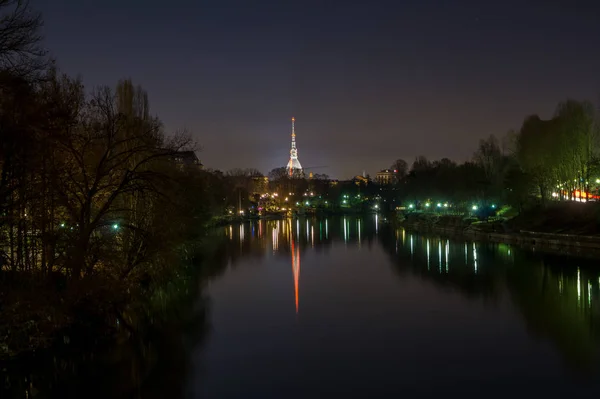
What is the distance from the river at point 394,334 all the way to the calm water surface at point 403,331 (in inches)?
1.5

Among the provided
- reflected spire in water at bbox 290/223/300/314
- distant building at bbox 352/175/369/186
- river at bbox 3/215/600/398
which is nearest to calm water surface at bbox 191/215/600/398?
river at bbox 3/215/600/398

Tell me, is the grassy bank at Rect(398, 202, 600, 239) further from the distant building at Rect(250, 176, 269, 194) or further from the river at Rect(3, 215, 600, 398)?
the distant building at Rect(250, 176, 269, 194)

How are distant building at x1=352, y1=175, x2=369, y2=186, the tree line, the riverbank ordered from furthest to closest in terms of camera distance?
distant building at x1=352, y1=175, x2=369, y2=186
the tree line
the riverbank

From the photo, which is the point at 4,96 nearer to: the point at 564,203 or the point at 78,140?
the point at 78,140

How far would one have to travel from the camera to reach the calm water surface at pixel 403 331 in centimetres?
984

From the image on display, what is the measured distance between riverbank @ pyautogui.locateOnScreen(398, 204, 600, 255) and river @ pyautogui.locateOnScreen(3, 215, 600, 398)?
13.4 feet

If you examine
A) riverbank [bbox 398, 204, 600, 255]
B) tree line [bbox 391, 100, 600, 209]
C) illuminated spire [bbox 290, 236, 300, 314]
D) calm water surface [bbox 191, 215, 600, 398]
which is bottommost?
calm water surface [bbox 191, 215, 600, 398]

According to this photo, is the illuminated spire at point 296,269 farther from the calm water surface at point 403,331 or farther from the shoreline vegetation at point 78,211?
the shoreline vegetation at point 78,211

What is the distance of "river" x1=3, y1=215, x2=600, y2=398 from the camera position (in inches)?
385

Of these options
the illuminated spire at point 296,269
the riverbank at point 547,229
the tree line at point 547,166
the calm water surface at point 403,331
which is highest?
the tree line at point 547,166

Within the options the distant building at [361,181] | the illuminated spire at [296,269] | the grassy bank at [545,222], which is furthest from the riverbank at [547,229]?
the distant building at [361,181]

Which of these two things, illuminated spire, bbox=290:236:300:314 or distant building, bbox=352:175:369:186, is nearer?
illuminated spire, bbox=290:236:300:314

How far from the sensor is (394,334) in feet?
43.6

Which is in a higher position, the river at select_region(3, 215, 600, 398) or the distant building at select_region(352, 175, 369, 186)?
the distant building at select_region(352, 175, 369, 186)
